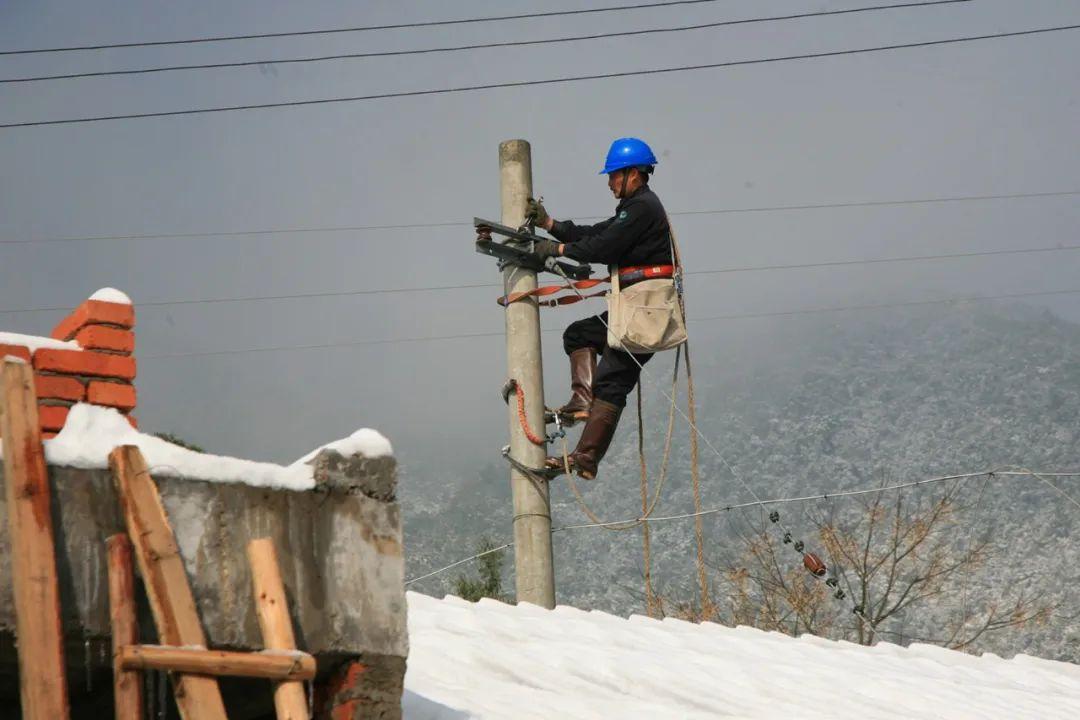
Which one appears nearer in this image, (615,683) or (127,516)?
(127,516)

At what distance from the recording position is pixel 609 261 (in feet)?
37.8

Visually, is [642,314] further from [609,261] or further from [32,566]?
[32,566]

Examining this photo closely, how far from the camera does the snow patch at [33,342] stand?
5603mm

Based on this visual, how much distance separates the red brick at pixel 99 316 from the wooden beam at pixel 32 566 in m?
0.70

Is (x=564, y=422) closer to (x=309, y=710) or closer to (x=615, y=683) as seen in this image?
(x=615, y=683)

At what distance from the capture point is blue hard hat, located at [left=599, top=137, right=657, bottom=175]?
11.6 metres

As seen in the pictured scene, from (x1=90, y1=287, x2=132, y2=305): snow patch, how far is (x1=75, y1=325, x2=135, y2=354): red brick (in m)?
0.10

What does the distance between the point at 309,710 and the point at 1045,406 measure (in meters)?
203

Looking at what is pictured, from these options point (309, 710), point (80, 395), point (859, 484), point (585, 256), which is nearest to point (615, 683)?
point (309, 710)

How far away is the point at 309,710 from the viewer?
5539 mm

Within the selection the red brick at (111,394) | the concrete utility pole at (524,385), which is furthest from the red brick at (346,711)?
the concrete utility pole at (524,385)

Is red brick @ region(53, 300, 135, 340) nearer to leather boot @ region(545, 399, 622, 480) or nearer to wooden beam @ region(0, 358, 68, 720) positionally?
wooden beam @ region(0, 358, 68, 720)

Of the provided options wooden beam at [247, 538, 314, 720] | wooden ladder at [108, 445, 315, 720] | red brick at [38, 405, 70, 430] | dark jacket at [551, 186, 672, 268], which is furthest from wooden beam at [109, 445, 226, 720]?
dark jacket at [551, 186, 672, 268]

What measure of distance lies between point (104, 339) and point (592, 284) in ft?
21.4
